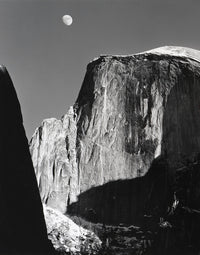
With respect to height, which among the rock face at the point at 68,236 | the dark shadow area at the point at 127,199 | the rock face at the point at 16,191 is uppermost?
the rock face at the point at 16,191

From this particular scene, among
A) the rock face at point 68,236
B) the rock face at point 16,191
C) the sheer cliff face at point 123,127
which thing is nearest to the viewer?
the rock face at point 16,191

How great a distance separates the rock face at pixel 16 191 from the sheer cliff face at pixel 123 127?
87.4 ft

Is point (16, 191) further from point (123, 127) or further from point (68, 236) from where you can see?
point (123, 127)

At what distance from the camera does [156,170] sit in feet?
121

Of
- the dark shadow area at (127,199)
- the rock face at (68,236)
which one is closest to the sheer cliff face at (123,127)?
the dark shadow area at (127,199)

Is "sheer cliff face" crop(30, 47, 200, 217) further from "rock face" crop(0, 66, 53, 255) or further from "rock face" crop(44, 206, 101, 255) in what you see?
"rock face" crop(0, 66, 53, 255)

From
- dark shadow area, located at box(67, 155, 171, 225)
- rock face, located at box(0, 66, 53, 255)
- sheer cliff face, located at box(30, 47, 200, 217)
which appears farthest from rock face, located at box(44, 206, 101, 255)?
rock face, located at box(0, 66, 53, 255)

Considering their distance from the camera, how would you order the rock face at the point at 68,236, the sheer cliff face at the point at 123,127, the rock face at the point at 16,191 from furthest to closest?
the sheer cliff face at the point at 123,127, the rock face at the point at 68,236, the rock face at the point at 16,191

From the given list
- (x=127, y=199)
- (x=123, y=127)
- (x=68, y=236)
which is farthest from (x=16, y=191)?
(x=123, y=127)

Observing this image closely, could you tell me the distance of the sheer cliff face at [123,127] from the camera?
3738cm

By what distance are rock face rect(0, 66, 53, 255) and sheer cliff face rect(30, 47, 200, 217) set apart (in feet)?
87.4

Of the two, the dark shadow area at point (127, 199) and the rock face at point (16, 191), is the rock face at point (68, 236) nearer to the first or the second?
the dark shadow area at point (127, 199)

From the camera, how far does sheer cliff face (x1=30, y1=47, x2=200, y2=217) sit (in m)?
37.4

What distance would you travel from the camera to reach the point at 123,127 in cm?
3853
